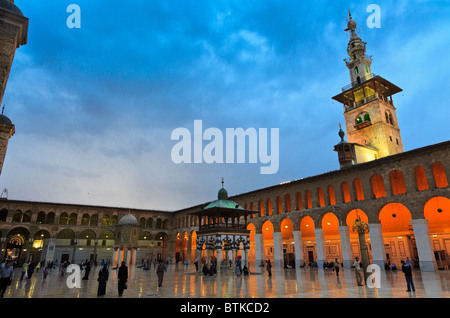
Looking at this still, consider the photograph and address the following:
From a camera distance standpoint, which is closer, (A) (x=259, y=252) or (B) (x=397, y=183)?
(B) (x=397, y=183)

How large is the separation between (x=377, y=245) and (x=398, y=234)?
216 inches

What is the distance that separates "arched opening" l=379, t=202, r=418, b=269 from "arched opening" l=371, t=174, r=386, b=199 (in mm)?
1783

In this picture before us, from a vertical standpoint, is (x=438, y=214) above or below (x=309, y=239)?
above

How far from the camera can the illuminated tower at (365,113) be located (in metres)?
31.5

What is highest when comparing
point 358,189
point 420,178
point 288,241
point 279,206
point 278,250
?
point 420,178

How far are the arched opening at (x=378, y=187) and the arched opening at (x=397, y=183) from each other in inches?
48.8

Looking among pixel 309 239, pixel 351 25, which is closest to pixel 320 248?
pixel 309 239

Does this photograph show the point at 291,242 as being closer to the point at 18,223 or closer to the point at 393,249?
the point at 393,249

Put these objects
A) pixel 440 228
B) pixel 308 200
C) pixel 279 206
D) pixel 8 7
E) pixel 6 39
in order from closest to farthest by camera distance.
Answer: pixel 6 39 → pixel 8 7 → pixel 440 228 → pixel 308 200 → pixel 279 206

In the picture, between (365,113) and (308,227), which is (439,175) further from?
(365,113)

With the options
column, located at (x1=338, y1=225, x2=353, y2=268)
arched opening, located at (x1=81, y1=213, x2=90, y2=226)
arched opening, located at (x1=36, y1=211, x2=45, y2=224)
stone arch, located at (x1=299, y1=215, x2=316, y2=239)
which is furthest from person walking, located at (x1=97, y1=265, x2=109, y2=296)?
arched opening, located at (x1=36, y1=211, x2=45, y2=224)

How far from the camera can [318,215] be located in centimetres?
2627
